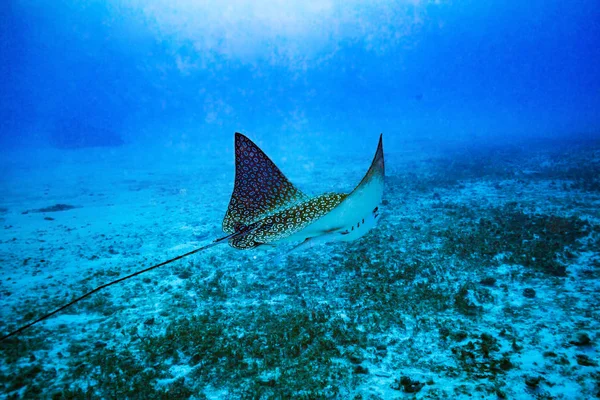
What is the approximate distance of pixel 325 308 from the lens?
4098 millimetres

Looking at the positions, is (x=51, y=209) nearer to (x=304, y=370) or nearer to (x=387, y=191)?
(x=304, y=370)

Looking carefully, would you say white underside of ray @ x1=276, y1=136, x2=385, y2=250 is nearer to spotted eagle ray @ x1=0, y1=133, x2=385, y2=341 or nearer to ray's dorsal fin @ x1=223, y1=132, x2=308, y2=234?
spotted eagle ray @ x1=0, y1=133, x2=385, y2=341

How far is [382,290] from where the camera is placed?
14.6 feet

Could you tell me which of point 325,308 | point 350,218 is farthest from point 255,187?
point 325,308

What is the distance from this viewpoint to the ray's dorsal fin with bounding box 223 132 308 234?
14.8 ft

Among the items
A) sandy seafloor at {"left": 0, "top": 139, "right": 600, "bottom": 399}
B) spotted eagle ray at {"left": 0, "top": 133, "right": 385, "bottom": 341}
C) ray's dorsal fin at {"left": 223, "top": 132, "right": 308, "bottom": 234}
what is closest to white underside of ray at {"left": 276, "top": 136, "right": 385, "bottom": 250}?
spotted eagle ray at {"left": 0, "top": 133, "right": 385, "bottom": 341}

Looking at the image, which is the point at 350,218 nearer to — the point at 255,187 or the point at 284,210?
the point at 284,210

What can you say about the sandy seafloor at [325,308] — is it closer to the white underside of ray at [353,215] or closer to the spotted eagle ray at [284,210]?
the spotted eagle ray at [284,210]

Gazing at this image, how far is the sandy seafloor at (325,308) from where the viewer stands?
9.37ft

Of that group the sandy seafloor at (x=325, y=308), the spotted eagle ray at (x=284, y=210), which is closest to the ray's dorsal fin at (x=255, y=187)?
the spotted eagle ray at (x=284, y=210)

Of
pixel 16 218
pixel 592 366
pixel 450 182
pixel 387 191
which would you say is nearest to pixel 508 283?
pixel 592 366

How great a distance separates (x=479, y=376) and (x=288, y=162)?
1811cm

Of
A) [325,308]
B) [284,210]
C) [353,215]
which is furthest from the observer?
[284,210]

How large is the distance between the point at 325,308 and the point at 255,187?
85.5 inches
